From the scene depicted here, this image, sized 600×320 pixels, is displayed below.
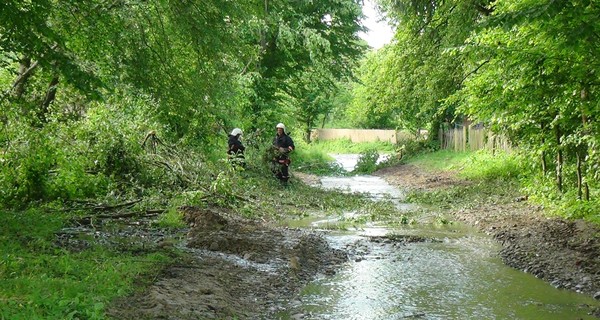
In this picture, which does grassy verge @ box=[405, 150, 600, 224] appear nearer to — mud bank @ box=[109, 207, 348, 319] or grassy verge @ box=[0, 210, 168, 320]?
mud bank @ box=[109, 207, 348, 319]

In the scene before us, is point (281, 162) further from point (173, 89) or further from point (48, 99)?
point (173, 89)

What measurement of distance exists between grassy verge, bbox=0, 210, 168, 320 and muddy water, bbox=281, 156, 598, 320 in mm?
1845

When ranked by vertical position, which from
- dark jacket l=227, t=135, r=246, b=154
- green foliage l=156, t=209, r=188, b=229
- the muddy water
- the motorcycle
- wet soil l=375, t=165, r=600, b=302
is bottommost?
the muddy water

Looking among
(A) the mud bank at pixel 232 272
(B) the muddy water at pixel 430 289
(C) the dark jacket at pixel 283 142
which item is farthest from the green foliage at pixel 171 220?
(C) the dark jacket at pixel 283 142

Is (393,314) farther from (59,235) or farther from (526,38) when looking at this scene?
(526,38)

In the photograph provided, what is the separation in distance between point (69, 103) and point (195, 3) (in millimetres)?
5854

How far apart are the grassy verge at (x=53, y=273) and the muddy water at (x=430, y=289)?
184 cm

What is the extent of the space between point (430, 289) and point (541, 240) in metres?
3.20

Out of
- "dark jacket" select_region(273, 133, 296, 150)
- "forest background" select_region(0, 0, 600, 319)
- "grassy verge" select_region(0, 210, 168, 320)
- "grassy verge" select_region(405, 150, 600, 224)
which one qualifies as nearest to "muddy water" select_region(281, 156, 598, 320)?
"grassy verge" select_region(0, 210, 168, 320)

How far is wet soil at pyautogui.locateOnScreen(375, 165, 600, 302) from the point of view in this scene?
24.9 ft

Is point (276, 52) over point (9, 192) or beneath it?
over

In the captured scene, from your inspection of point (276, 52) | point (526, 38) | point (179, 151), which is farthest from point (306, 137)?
point (526, 38)

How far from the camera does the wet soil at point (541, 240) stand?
24.9ft

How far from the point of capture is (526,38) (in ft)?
31.7
